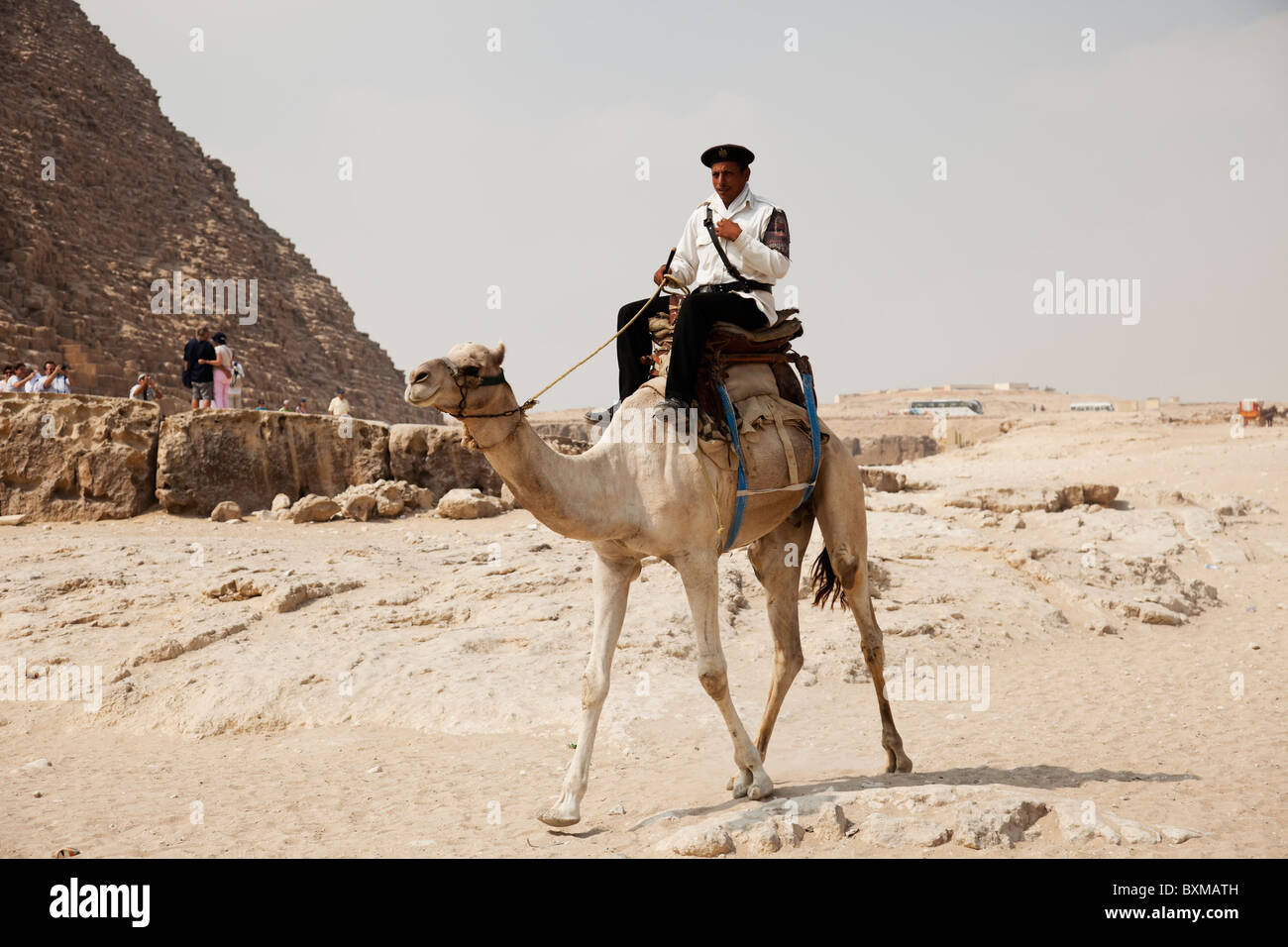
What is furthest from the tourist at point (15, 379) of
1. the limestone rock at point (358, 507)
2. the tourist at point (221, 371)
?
the limestone rock at point (358, 507)

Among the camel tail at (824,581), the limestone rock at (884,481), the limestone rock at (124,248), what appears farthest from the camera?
the limestone rock at (124,248)

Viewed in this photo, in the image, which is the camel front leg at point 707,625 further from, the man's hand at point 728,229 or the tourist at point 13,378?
the tourist at point 13,378

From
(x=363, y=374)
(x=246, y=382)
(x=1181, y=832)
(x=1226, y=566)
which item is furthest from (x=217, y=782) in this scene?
(x=363, y=374)

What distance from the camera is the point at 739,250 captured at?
492cm

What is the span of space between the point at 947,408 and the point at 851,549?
189 feet

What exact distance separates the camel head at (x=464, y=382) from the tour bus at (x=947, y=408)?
53.9m

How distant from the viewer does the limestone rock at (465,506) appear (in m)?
13.0

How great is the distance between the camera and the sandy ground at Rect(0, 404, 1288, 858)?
4.55 m

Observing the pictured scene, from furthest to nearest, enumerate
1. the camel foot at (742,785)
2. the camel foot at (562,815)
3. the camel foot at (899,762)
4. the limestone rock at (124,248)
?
the limestone rock at (124,248), the camel foot at (899,762), the camel foot at (742,785), the camel foot at (562,815)

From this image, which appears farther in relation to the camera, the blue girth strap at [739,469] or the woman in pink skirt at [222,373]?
the woman in pink skirt at [222,373]

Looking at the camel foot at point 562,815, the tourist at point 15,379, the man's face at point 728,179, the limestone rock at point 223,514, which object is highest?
the tourist at point 15,379

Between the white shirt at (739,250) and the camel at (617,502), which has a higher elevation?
the white shirt at (739,250)

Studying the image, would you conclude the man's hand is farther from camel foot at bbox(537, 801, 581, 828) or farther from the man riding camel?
camel foot at bbox(537, 801, 581, 828)

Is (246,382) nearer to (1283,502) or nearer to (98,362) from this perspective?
(98,362)
